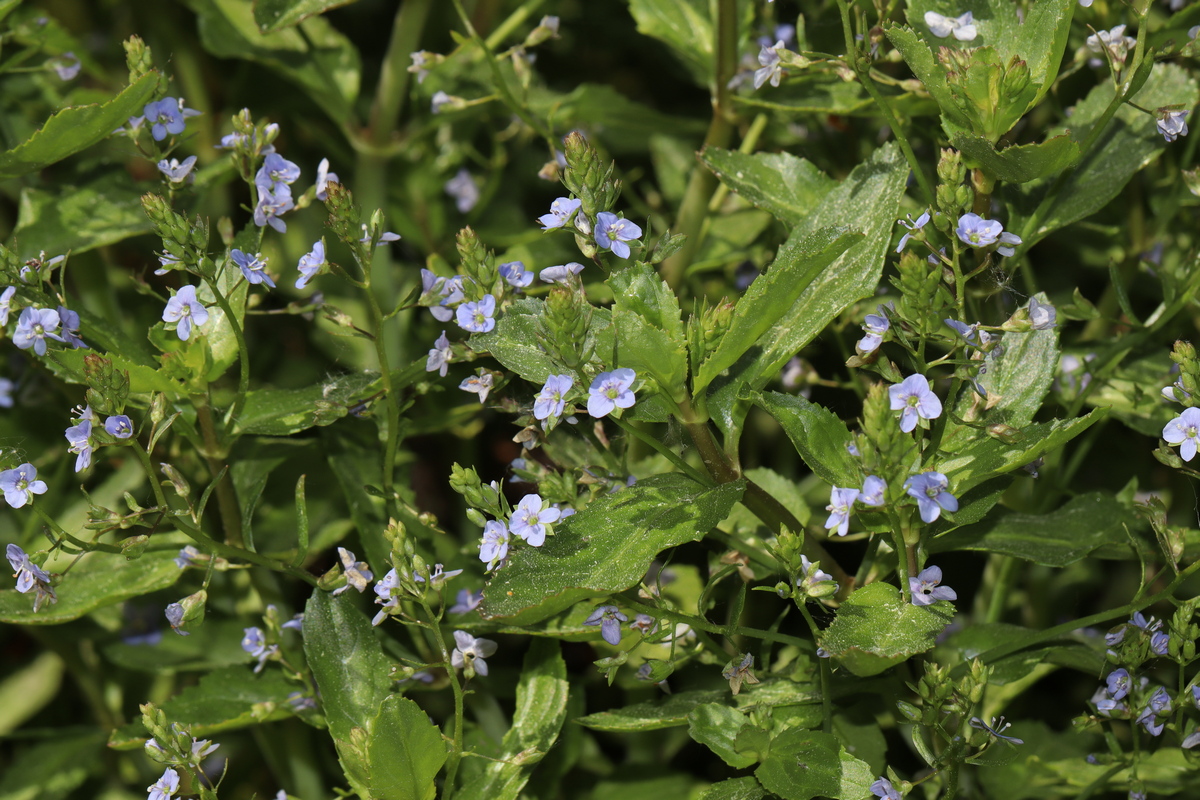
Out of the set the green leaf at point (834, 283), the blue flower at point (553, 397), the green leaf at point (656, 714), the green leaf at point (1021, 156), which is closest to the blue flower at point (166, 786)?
the green leaf at point (656, 714)

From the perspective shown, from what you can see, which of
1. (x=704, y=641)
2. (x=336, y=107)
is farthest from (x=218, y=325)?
(x=704, y=641)

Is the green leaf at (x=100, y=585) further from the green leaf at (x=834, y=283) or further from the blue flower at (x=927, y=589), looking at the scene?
the blue flower at (x=927, y=589)

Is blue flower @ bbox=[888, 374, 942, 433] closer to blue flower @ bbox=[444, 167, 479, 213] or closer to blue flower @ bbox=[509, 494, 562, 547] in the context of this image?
blue flower @ bbox=[509, 494, 562, 547]

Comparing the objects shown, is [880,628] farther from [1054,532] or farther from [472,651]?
[472,651]

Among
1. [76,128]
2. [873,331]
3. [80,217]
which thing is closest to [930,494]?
[873,331]

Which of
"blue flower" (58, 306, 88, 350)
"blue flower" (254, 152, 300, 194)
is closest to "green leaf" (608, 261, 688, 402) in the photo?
"blue flower" (254, 152, 300, 194)
